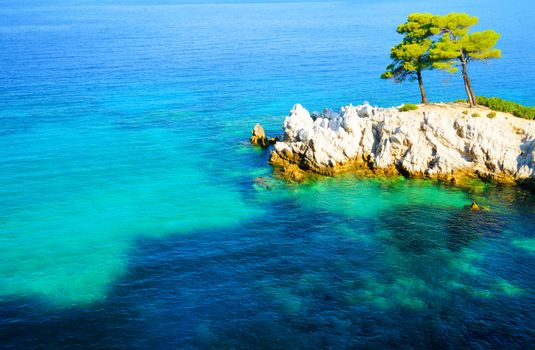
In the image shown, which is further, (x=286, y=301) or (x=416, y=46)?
(x=416, y=46)

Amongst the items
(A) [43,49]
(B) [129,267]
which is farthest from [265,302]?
(A) [43,49]

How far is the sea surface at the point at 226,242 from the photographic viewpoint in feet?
138

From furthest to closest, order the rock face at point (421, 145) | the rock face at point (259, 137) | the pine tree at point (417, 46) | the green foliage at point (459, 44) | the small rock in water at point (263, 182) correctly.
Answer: the rock face at point (259, 137)
the pine tree at point (417, 46)
the green foliage at point (459, 44)
the small rock in water at point (263, 182)
the rock face at point (421, 145)

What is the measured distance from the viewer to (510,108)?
247 ft

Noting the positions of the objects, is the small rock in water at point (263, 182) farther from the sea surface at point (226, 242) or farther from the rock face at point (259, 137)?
the rock face at point (259, 137)

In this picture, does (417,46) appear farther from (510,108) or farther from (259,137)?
(259,137)

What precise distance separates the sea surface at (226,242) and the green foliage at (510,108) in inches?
537

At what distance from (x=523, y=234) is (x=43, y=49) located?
6059 inches

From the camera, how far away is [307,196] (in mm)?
66562

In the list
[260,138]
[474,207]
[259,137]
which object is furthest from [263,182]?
[474,207]

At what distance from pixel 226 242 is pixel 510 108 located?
159 feet

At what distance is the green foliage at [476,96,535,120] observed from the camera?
7288 cm

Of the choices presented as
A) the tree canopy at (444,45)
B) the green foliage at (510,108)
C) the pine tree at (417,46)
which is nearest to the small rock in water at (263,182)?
the tree canopy at (444,45)

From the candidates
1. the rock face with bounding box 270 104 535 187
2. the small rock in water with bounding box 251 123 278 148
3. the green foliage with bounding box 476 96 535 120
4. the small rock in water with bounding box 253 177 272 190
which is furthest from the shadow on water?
the small rock in water with bounding box 251 123 278 148
